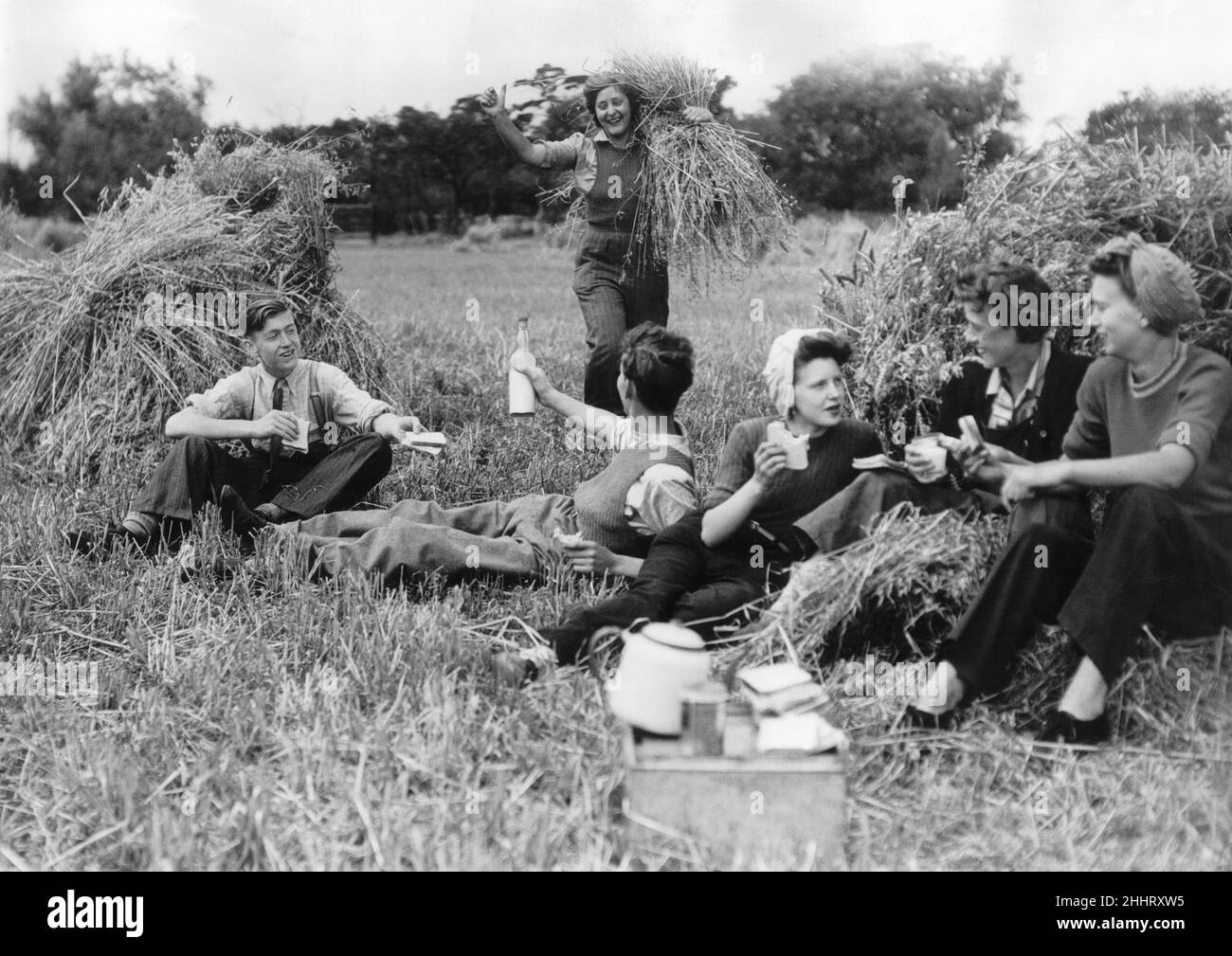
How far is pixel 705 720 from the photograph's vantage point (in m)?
2.87

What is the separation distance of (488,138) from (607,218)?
1150cm

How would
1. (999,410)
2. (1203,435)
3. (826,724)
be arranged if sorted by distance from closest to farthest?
1. (826,724)
2. (1203,435)
3. (999,410)

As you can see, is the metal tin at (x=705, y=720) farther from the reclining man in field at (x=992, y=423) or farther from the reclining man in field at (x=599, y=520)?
the reclining man in field at (x=599, y=520)

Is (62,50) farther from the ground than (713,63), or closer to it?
farther from the ground

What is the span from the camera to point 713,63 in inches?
233

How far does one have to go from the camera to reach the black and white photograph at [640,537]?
2914 millimetres

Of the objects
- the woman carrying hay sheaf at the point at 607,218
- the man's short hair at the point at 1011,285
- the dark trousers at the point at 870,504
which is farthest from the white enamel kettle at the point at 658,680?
the woman carrying hay sheaf at the point at 607,218

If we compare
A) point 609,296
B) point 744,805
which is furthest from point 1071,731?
point 609,296

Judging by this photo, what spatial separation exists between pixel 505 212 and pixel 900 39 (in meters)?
9.64

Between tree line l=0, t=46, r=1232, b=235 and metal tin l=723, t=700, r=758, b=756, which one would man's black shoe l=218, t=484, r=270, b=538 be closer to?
metal tin l=723, t=700, r=758, b=756

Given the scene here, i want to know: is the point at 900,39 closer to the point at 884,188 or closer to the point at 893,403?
the point at 884,188

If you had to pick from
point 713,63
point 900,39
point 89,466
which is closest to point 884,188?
point 900,39

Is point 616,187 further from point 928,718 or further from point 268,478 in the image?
point 928,718

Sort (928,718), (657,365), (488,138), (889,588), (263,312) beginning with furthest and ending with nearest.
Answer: (488,138) < (263,312) < (657,365) < (889,588) < (928,718)
